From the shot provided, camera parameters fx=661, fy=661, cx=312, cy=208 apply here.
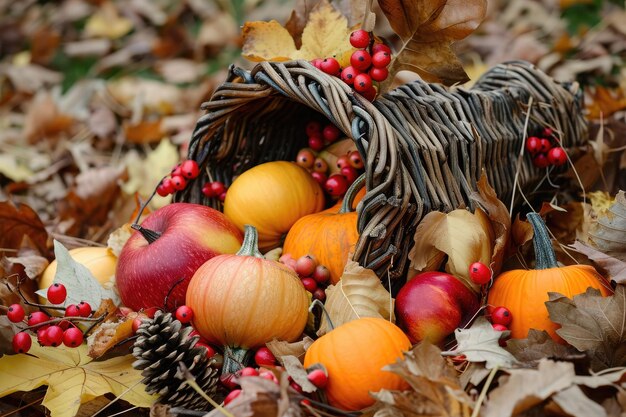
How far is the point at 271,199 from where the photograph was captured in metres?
1.48

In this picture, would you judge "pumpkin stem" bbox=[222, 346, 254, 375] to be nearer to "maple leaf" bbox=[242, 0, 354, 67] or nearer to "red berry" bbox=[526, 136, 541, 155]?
"maple leaf" bbox=[242, 0, 354, 67]

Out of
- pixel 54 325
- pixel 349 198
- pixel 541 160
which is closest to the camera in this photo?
pixel 54 325

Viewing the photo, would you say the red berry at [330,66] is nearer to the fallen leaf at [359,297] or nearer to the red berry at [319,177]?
the red berry at [319,177]

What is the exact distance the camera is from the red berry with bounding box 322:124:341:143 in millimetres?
1592

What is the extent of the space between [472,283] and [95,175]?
1372 mm

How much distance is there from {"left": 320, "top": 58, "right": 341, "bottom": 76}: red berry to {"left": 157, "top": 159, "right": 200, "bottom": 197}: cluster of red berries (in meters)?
0.39

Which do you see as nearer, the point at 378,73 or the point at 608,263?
the point at 608,263

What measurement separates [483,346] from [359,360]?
207 mm

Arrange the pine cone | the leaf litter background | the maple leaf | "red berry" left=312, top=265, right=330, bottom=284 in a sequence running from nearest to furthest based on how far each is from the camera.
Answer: the leaf litter background
the pine cone
"red berry" left=312, top=265, right=330, bottom=284
the maple leaf

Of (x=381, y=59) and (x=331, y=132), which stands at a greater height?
(x=381, y=59)

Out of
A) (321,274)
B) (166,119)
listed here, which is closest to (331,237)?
(321,274)

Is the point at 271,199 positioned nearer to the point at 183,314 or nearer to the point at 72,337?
the point at 183,314

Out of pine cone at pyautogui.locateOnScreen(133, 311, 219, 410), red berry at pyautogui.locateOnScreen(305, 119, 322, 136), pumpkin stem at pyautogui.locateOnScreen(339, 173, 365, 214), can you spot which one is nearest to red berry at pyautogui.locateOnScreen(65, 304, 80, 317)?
pine cone at pyautogui.locateOnScreen(133, 311, 219, 410)

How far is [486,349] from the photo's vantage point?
3.54ft
